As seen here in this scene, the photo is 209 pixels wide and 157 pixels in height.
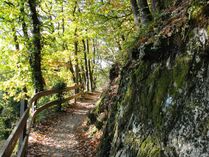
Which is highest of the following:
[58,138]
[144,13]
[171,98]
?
[144,13]

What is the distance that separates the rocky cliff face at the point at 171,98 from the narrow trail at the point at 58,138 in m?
3.30

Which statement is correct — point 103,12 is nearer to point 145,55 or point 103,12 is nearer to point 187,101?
point 145,55

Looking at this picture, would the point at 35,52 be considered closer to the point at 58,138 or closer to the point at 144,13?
the point at 58,138

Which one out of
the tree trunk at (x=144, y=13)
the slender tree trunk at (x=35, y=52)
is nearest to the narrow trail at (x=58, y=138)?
the slender tree trunk at (x=35, y=52)

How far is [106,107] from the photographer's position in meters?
10.3

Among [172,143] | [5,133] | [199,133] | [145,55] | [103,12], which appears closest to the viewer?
[199,133]

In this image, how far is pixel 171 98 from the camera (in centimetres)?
406

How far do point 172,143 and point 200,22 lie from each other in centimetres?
177

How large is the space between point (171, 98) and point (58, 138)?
689 centimetres

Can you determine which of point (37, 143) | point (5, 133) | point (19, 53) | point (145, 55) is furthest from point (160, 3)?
point (5, 133)

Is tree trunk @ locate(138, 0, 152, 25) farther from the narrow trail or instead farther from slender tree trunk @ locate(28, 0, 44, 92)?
slender tree trunk @ locate(28, 0, 44, 92)

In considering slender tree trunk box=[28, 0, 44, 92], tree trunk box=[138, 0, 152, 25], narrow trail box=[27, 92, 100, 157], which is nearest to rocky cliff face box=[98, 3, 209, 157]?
tree trunk box=[138, 0, 152, 25]

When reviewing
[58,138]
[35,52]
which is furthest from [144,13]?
[35,52]

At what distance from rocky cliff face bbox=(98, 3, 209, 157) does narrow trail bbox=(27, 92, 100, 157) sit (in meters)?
3.30
